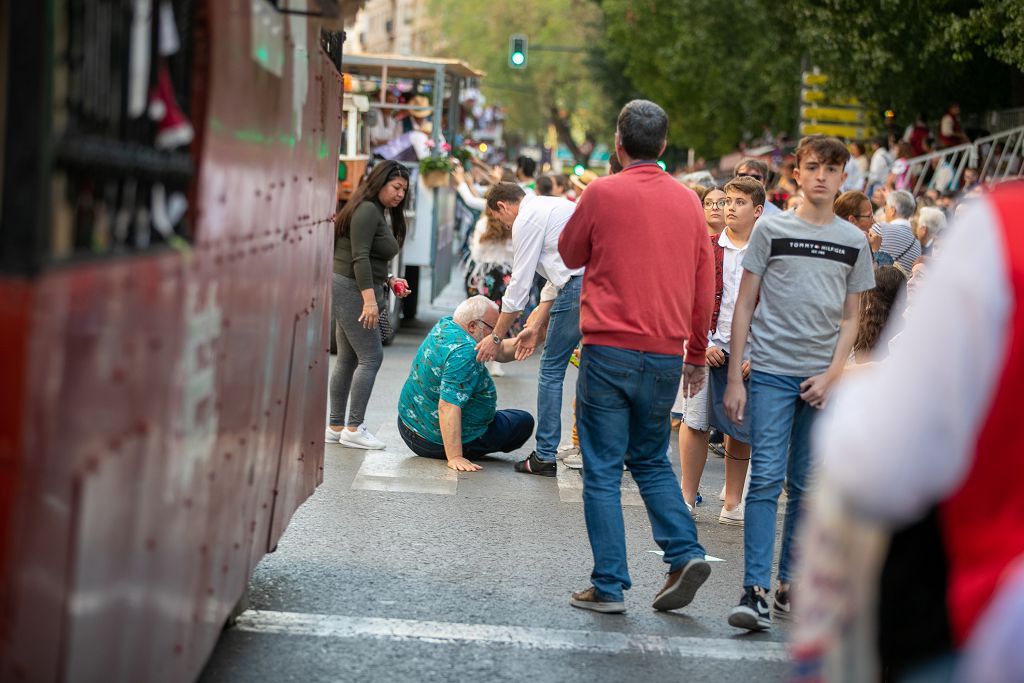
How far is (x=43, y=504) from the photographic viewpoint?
7.73 ft

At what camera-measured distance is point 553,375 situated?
9.04 metres

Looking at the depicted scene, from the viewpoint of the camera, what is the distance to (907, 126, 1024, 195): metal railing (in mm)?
20969

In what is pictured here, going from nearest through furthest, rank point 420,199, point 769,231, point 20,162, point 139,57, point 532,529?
point 20,162 → point 139,57 → point 769,231 → point 532,529 → point 420,199

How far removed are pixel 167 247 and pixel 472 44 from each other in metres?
66.7

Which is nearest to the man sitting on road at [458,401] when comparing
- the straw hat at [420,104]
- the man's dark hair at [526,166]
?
the straw hat at [420,104]

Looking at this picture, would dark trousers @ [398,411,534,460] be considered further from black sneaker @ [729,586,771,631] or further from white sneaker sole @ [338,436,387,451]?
black sneaker @ [729,586,771,631]

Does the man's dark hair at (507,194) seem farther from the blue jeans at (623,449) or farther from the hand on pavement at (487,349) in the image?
the blue jeans at (623,449)

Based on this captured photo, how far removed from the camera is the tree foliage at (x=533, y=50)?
214ft

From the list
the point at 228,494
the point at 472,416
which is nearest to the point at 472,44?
the point at 472,416

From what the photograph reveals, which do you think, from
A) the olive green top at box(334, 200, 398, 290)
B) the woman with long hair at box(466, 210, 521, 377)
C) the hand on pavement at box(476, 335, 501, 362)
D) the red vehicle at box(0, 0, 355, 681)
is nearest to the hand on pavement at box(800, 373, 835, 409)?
the red vehicle at box(0, 0, 355, 681)

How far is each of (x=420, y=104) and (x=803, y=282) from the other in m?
13.4

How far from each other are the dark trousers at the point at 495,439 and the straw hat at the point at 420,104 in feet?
30.4

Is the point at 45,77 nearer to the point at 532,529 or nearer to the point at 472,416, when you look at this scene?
the point at 532,529

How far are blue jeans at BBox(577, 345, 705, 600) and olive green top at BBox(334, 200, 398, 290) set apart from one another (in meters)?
3.72
